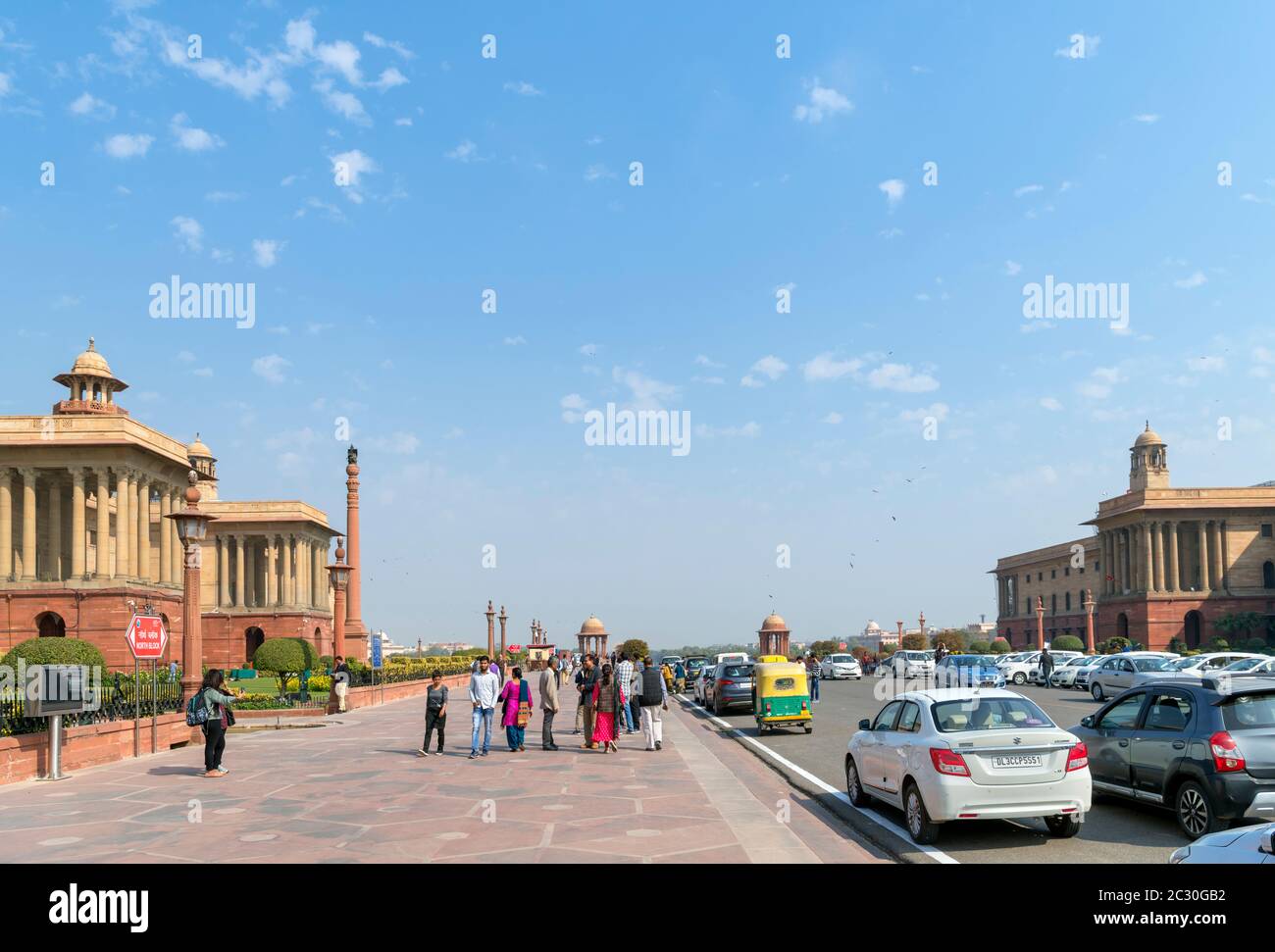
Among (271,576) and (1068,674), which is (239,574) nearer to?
(271,576)

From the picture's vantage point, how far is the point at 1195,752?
414 inches

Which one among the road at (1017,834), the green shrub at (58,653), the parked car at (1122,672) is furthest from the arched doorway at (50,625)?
the road at (1017,834)

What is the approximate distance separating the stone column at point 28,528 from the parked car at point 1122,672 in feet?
182

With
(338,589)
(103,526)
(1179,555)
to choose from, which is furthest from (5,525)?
(1179,555)

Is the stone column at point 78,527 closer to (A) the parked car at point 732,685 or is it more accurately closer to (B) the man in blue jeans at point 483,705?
(A) the parked car at point 732,685

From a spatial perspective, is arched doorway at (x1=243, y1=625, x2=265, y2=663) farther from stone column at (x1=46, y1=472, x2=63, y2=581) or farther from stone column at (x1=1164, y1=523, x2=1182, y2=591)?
stone column at (x1=1164, y1=523, x2=1182, y2=591)

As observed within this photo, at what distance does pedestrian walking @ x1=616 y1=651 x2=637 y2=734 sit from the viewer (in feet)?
75.2

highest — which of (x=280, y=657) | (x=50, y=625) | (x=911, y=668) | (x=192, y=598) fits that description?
(x=192, y=598)

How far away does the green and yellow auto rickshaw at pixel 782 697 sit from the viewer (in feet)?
76.5

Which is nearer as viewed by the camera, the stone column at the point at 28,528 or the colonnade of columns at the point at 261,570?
the stone column at the point at 28,528

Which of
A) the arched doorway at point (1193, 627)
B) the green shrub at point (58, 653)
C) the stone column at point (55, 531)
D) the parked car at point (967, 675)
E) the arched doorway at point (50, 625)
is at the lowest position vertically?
the arched doorway at point (1193, 627)

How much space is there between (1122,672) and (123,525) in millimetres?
53500
